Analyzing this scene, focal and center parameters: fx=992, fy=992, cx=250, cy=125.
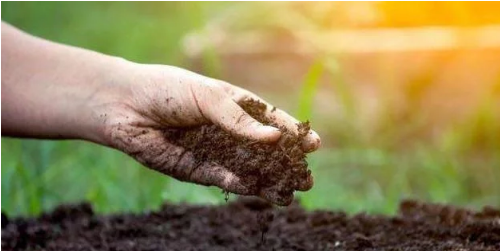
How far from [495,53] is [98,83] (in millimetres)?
2200

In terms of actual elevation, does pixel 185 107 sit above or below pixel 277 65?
below

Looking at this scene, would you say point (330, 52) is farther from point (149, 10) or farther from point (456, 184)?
point (149, 10)

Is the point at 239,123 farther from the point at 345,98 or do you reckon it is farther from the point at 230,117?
the point at 345,98

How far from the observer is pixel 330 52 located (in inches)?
157

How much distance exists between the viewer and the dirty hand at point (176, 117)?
171 cm

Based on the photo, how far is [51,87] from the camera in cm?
216

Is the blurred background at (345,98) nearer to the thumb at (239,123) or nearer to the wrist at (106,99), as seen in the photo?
the wrist at (106,99)

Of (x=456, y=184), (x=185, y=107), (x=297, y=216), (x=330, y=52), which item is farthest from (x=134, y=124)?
(x=330, y=52)

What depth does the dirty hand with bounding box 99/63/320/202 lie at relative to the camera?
5.61 feet

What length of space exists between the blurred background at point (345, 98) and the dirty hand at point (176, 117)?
0.77 m

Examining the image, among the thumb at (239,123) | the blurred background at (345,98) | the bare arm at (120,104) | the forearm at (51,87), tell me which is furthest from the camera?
the blurred background at (345,98)

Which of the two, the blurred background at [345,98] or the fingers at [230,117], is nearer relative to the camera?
the fingers at [230,117]

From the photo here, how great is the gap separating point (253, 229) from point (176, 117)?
481mm

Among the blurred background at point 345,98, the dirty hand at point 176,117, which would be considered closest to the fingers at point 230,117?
the dirty hand at point 176,117
